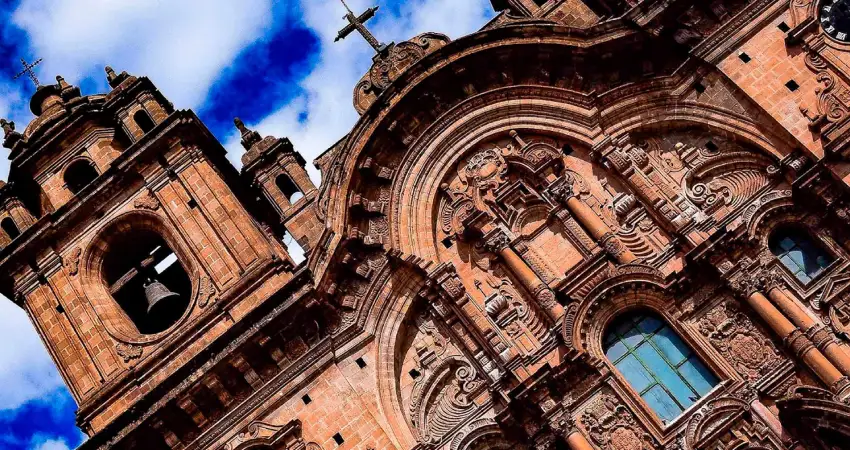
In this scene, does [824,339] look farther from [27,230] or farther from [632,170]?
[27,230]

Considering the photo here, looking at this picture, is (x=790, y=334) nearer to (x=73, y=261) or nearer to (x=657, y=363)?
(x=657, y=363)

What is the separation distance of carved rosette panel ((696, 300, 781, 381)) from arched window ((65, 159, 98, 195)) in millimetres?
14332

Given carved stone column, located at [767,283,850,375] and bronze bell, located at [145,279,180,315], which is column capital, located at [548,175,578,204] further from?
bronze bell, located at [145,279,180,315]

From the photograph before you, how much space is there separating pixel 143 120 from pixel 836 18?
15.1 m

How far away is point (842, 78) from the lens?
22391mm

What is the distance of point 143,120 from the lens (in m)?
29.5

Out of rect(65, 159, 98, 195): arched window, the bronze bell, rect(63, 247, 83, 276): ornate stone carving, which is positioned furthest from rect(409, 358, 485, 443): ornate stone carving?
rect(65, 159, 98, 195): arched window

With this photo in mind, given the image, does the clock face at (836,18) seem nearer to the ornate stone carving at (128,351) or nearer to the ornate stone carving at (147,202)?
the ornate stone carving at (147,202)

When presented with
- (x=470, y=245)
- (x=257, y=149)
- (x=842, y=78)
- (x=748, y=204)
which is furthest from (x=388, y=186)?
(x=842, y=78)

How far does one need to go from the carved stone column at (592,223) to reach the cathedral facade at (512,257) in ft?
0.22

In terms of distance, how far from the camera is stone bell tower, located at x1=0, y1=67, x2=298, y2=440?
25766mm

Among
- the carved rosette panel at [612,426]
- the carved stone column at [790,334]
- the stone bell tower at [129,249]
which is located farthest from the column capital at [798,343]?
the stone bell tower at [129,249]

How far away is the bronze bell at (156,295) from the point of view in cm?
2684

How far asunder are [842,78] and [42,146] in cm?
1739
